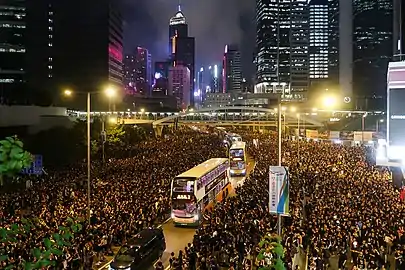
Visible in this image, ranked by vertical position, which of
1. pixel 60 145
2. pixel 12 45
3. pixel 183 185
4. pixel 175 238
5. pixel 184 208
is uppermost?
pixel 12 45

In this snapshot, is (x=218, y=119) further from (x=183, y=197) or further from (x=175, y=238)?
(x=175, y=238)

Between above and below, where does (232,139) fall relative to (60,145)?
above

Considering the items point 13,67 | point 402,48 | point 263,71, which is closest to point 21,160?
point 402,48

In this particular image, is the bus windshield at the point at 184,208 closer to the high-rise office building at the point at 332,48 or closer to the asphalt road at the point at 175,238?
the asphalt road at the point at 175,238

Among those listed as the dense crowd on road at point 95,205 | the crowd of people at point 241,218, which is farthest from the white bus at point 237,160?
the crowd of people at point 241,218

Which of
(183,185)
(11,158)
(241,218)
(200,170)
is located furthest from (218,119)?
(11,158)

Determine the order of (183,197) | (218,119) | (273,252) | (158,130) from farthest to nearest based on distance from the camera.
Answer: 1. (218,119)
2. (158,130)
3. (183,197)
4. (273,252)

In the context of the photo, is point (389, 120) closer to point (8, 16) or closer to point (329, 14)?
point (8, 16)
